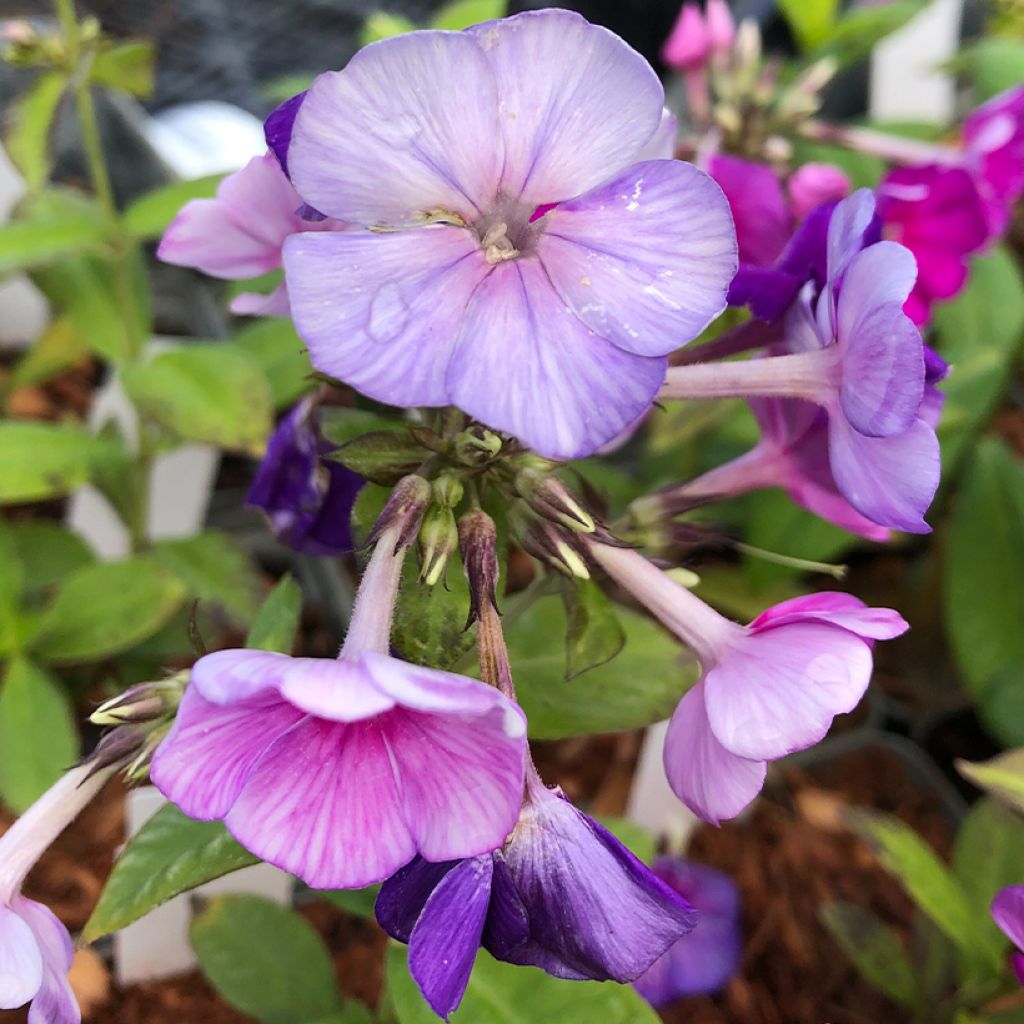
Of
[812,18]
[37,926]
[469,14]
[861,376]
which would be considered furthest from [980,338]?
[37,926]

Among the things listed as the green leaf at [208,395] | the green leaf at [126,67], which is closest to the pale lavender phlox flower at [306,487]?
the green leaf at [208,395]

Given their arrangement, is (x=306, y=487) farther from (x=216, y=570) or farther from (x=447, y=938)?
(x=216, y=570)

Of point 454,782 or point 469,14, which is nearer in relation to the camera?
point 454,782

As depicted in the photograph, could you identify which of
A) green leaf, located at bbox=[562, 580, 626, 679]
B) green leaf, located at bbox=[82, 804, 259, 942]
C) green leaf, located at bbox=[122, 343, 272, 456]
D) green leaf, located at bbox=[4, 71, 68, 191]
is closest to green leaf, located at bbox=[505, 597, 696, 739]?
green leaf, located at bbox=[562, 580, 626, 679]

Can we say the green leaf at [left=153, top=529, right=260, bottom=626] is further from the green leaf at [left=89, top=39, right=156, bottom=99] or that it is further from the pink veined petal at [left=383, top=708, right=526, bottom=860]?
the pink veined petal at [left=383, top=708, right=526, bottom=860]

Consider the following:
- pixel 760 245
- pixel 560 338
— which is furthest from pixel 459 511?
pixel 760 245

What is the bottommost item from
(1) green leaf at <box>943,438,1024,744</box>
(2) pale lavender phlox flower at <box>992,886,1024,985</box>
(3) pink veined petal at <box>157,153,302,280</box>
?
(1) green leaf at <box>943,438,1024,744</box>

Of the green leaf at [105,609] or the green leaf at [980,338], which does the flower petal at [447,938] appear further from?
the green leaf at [980,338]
